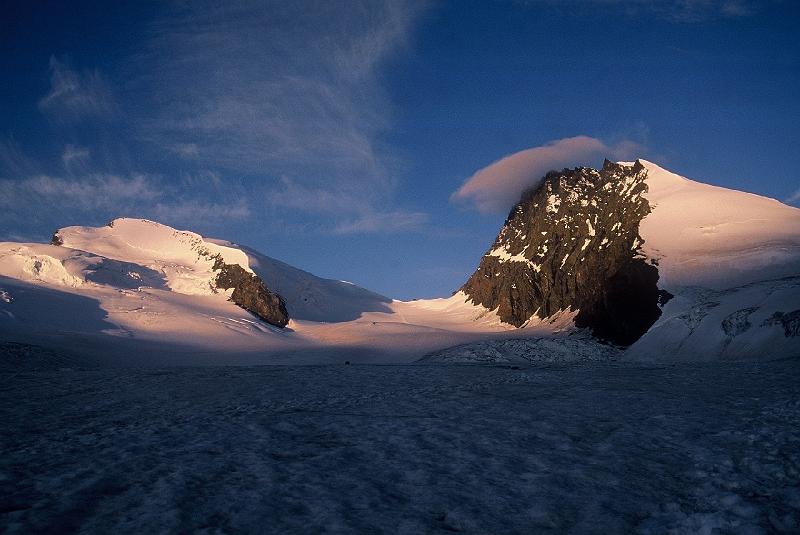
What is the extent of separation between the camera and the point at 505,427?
5.44 meters

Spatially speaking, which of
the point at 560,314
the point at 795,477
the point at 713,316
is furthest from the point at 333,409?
the point at 560,314

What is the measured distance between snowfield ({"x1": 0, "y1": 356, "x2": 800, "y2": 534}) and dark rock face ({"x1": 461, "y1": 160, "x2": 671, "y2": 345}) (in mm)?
40467

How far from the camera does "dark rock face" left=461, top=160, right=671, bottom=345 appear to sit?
4972 centimetres

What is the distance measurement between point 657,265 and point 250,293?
190 ft

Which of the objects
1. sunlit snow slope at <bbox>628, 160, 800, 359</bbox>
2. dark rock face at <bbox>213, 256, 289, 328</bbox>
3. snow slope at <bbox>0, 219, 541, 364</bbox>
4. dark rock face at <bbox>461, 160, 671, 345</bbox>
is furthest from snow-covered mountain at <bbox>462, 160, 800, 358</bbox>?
dark rock face at <bbox>213, 256, 289, 328</bbox>

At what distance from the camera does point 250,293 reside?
83625mm

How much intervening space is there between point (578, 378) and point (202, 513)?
285 inches

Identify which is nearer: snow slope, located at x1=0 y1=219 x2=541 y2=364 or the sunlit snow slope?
the sunlit snow slope

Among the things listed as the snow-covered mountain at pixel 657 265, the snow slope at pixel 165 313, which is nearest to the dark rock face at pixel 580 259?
the snow-covered mountain at pixel 657 265

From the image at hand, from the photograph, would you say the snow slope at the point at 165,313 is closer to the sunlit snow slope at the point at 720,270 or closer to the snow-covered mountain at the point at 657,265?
the snow-covered mountain at the point at 657,265

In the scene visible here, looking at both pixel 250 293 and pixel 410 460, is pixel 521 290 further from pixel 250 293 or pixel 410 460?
pixel 410 460

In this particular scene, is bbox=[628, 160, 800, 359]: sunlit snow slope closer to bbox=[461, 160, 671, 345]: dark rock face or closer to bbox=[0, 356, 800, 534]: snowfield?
bbox=[461, 160, 671, 345]: dark rock face

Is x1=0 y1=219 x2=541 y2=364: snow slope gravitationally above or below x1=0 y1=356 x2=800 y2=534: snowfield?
above

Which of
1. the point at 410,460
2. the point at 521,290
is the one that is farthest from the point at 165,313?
the point at 410,460
